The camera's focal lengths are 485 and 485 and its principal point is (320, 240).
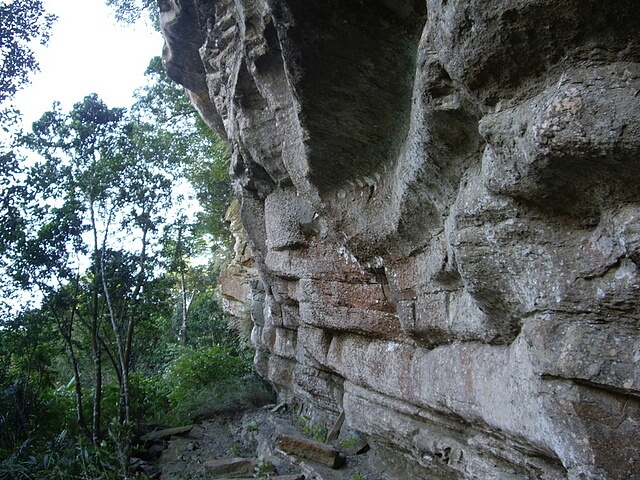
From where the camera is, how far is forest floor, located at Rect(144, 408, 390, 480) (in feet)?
19.7

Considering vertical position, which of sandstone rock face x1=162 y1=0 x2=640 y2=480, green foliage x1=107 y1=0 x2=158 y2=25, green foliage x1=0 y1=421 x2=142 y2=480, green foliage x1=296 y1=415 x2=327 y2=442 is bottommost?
green foliage x1=0 y1=421 x2=142 y2=480

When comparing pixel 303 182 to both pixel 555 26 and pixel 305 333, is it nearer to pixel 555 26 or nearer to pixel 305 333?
pixel 305 333

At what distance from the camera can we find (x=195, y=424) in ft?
31.5

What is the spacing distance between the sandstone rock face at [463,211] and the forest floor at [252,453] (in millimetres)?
633

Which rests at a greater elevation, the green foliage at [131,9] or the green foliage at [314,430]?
the green foliage at [131,9]

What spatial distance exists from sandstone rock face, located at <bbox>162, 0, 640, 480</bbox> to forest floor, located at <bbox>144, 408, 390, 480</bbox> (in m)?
0.63

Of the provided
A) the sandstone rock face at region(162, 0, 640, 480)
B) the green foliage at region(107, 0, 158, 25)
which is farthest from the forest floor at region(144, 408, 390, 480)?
the green foliage at region(107, 0, 158, 25)

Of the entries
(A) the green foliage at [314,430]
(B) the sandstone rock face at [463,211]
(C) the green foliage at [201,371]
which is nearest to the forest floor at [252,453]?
(A) the green foliage at [314,430]

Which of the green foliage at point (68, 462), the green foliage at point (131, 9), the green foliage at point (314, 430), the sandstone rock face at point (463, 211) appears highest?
the green foliage at point (131, 9)

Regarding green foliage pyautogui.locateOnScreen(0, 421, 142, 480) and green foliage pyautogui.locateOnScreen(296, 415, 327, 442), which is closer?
green foliage pyautogui.locateOnScreen(0, 421, 142, 480)

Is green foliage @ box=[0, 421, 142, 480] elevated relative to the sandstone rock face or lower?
lower

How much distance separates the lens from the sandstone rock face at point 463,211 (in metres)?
2.47

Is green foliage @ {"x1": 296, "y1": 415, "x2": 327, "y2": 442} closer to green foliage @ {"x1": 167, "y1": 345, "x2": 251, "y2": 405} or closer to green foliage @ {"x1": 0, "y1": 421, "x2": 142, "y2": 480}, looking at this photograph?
green foliage @ {"x1": 0, "y1": 421, "x2": 142, "y2": 480}

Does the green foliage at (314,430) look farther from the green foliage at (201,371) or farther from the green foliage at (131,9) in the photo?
the green foliage at (131,9)
